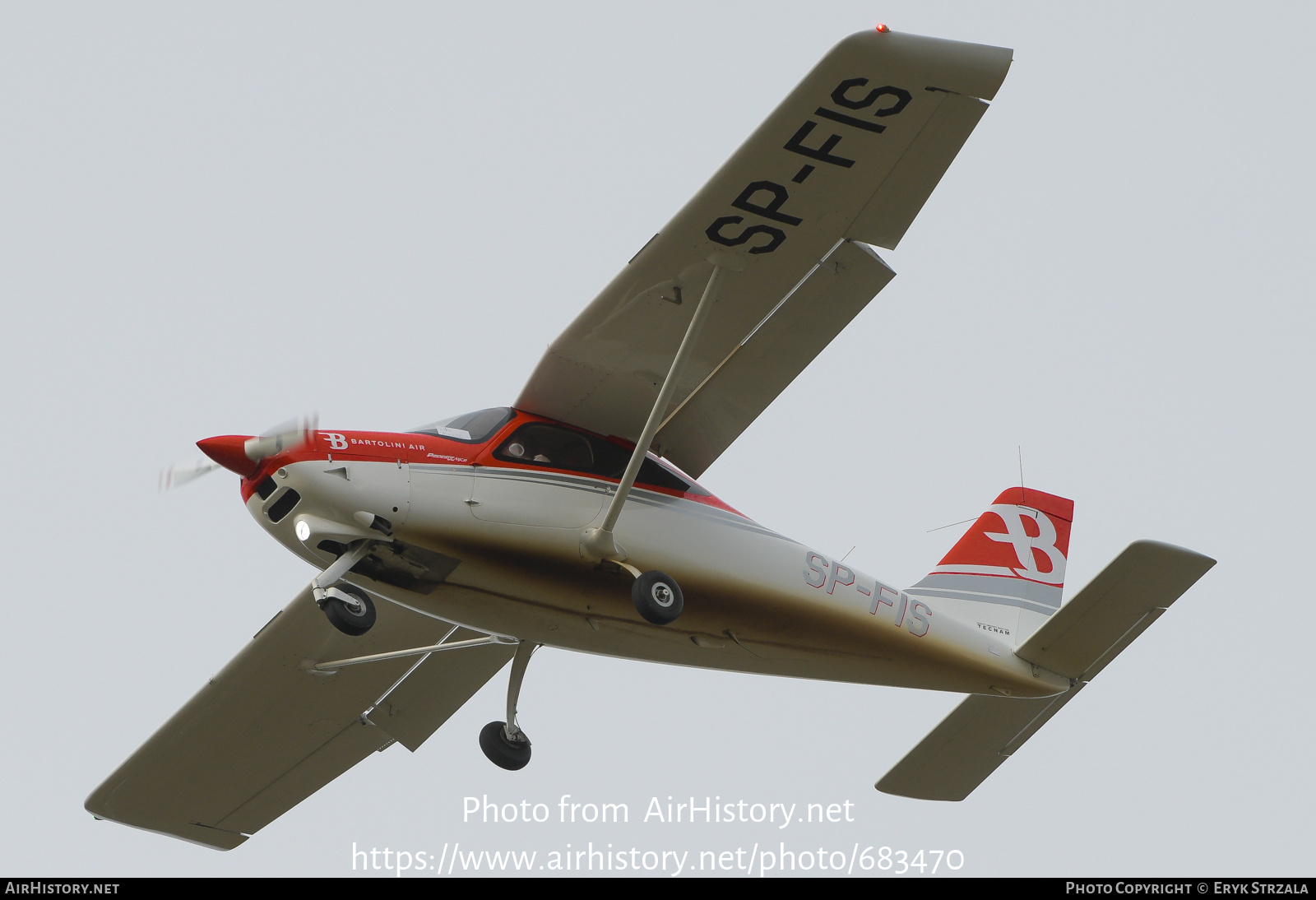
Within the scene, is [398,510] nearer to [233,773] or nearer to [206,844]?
[233,773]

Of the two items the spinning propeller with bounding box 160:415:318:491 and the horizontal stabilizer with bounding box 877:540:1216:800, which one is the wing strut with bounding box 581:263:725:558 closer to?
the spinning propeller with bounding box 160:415:318:491

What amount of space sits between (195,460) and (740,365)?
→ 3.94 metres

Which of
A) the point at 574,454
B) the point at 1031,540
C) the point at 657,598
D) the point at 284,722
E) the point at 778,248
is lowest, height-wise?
the point at 284,722

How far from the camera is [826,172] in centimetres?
1005

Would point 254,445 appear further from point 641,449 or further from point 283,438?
point 641,449

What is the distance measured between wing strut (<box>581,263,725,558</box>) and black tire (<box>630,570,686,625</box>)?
197mm

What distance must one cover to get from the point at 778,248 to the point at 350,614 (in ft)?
12.4

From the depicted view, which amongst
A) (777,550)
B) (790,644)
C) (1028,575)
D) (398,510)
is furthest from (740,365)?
(1028,575)

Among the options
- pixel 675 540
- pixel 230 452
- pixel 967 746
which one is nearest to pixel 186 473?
pixel 230 452

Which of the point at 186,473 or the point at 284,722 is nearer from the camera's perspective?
the point at 186,473

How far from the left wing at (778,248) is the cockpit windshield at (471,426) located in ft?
0.94

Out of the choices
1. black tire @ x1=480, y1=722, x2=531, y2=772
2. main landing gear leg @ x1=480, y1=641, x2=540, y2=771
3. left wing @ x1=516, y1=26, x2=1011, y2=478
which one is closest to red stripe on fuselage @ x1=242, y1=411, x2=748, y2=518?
left wing @ x1=516, y1=26, x2=1011, y2=478

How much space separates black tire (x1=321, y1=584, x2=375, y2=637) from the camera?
384 inches

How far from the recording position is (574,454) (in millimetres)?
10938
